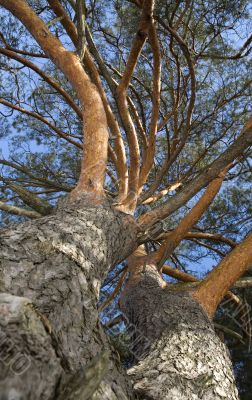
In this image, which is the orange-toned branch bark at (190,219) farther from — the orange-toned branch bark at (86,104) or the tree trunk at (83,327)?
the orange-toned branch bark at (86,104)

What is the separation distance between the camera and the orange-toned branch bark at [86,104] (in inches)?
71.9

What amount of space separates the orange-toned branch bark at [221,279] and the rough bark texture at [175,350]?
9 cm

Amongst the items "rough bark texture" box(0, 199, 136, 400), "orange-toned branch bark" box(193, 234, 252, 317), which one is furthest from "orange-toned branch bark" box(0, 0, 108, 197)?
"orange-toned branch bark" box(193, 234, 252, 317)

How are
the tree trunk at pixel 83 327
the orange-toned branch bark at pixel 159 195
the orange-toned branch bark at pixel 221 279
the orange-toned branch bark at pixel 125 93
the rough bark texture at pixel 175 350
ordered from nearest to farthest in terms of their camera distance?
the tree trunk at pixel 83 327
the rough bark texture at pixel 175 350
the orange-toned branch bark at pixel 221 279
the orange-toned branch bark at pixel 125 93
the orange-toned branch bark at pixel 159 195

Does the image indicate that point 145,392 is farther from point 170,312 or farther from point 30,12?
point 30,12

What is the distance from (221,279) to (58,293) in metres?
1.23

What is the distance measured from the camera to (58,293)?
949 millimetres

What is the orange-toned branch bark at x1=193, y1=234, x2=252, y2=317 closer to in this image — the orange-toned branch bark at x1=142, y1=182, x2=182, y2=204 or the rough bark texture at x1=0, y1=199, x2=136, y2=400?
the rough bark texture at x1=0, y1=199, x2=136, y2=400

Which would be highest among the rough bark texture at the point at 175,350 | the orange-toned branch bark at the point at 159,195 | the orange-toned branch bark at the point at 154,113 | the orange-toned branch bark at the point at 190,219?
the orange-toned branch bark at the point at 154,113

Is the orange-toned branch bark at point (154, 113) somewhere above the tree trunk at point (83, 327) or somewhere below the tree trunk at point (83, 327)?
above

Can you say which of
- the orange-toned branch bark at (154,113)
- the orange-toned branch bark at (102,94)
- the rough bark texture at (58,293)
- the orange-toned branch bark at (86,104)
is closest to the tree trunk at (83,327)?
the rough bark texture at (58,293)

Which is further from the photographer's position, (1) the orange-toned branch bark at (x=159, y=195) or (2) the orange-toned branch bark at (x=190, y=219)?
(1) the orange-toned branch bark at (x=159, y=195)

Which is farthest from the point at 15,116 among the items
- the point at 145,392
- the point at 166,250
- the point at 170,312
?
the point at 145,392

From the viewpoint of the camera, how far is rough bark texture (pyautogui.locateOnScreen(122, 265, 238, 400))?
115cm
